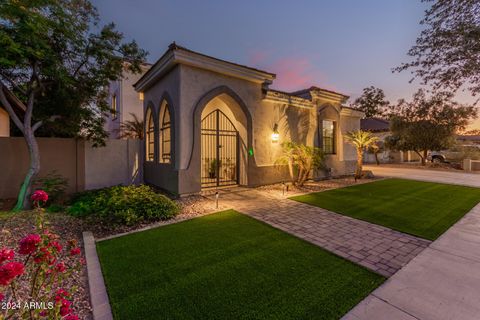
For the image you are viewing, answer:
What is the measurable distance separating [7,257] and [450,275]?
4819 mm

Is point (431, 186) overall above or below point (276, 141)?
below

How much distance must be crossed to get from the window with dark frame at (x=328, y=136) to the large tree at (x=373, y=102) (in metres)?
29.4

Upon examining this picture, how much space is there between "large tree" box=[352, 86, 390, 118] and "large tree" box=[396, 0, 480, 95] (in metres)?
33.7

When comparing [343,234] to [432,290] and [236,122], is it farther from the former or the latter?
[236,122]

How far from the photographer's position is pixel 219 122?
9.51 metres

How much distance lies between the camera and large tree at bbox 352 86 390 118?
35.9 metres

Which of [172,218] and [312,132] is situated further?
[312,132]

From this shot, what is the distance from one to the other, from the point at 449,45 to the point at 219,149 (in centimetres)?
787

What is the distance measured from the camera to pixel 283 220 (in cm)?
520

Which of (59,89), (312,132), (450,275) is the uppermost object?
(59,89)

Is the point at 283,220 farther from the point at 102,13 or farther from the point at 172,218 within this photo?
the point at 102,13

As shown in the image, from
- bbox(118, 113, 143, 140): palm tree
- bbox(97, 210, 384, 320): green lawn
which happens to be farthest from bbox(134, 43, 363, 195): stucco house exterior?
bbox(97, 210, 384, 320): green lawn

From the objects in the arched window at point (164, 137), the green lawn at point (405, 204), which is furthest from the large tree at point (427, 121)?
the arched window at point (164, 137)

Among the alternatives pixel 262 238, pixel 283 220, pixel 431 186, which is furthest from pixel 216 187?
pixel 431 186
